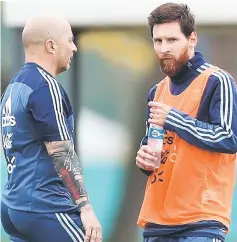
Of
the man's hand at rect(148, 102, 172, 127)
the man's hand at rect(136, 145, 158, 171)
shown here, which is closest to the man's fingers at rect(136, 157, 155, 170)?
the man's hand at rect(136, 145, 158, 171)

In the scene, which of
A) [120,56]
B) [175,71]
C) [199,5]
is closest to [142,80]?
[120,56]

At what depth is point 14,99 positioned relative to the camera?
391cm

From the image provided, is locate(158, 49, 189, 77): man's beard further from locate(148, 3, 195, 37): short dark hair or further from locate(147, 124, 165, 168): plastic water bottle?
locate(147, 124, 165, 168): plastic water bottle

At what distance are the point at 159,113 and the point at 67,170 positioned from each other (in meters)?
0.48

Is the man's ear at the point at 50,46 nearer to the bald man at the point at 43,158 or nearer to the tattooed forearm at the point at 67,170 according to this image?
the bald man at the point at 43,158

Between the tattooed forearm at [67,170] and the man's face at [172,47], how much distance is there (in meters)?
0.60

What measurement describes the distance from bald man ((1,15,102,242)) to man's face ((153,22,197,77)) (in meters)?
0.48

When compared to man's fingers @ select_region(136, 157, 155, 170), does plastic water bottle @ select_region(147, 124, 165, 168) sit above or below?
above

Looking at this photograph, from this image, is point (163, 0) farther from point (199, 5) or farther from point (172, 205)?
point (172, 205)

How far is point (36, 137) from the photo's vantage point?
12.6ft

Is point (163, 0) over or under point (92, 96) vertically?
over

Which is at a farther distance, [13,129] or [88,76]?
[88,76]

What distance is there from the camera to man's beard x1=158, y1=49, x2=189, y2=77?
3.99m

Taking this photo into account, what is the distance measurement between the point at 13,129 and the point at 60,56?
41cm
